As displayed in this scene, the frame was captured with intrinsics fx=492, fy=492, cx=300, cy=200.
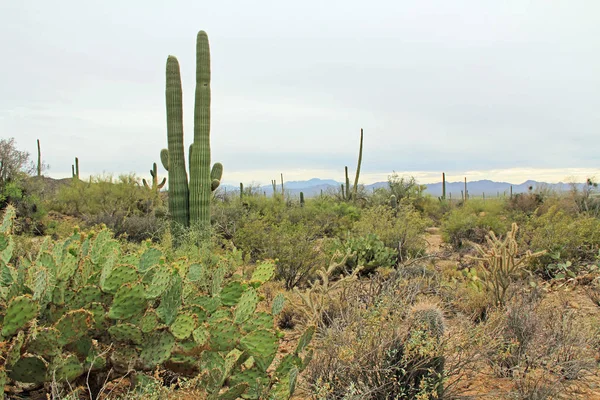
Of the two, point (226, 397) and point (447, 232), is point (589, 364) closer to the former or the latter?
point (226, 397)

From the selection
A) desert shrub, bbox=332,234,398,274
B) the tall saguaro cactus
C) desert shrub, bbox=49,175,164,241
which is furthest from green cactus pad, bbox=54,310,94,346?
desert shrub, bbox=49,175,164,241

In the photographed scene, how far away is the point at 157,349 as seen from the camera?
3371 mm

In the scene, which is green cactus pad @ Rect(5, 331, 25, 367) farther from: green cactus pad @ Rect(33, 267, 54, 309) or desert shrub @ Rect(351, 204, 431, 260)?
desert shrub @ Rect(351, 204, 431, 260)

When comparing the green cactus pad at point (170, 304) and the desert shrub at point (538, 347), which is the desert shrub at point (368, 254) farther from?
the green cactus pad at point (170, 304)

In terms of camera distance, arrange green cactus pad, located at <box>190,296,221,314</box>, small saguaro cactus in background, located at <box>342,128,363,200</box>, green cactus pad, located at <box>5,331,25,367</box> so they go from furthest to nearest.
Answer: small saguaro cactus in background, located at <box>342,128,363,200</box>, green cactus pad, located at <box>190,296,221,314</box>, green cactus pad, located at <box>5,331,25,367</box>

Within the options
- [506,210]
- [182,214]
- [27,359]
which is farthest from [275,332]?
[506,210]

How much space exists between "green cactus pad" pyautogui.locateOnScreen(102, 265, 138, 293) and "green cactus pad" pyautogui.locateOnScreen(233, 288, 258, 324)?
820 millimetres

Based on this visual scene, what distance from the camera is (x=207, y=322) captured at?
380 centimetres

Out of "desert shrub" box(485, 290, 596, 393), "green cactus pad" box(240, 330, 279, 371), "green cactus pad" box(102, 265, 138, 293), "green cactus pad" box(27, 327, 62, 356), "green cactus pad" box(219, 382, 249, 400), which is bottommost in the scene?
"desert shrub" box(485, 290, 596, 393)

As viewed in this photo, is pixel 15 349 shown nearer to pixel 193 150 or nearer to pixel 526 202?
pixel 193 150

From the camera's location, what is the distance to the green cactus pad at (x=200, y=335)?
3405 mm

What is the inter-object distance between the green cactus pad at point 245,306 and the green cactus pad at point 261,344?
17 centimetres

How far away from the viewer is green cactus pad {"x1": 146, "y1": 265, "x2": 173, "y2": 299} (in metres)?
3.49

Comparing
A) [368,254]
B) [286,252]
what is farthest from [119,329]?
[368,254]
